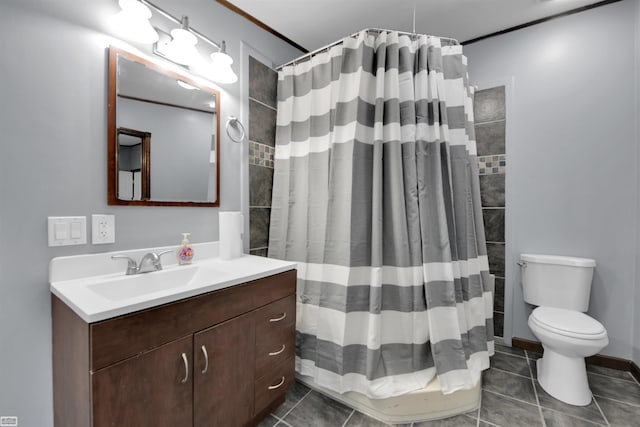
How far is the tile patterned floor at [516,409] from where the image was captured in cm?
138

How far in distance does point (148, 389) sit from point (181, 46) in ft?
5.00

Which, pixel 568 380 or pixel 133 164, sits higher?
pixel 133 164

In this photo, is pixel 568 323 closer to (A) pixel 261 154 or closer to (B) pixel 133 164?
(A) pixel 261 154

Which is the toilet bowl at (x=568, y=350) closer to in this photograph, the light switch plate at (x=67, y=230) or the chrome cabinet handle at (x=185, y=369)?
the chrome cabinet handle at (x=185, y=369)

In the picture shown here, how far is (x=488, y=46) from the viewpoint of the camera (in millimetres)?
2180

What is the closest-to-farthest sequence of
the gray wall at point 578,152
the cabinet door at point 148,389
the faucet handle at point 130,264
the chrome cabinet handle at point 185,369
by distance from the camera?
the cabinet door at point 148,389 < the chrome cabinet handle at point 185,369 < the faucet handle at point 130,264 < the gray wall at point 578,152

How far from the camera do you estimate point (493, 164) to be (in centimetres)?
216

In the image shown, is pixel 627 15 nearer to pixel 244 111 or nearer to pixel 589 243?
pixel 589 243

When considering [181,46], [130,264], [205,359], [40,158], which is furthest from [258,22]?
[205,359]

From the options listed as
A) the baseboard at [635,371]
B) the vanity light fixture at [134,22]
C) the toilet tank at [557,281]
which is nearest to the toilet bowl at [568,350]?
the toilet tank at [557,281]

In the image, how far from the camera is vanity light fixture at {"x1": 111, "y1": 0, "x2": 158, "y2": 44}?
1.16m

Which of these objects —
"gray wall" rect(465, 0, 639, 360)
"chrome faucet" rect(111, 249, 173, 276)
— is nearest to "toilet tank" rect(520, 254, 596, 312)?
"gray wall" rect(465, 0, 639, 360)

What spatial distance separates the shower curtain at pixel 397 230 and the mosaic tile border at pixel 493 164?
2.26 feet

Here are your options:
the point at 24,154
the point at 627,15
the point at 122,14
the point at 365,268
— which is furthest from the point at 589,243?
the point at 24,154
